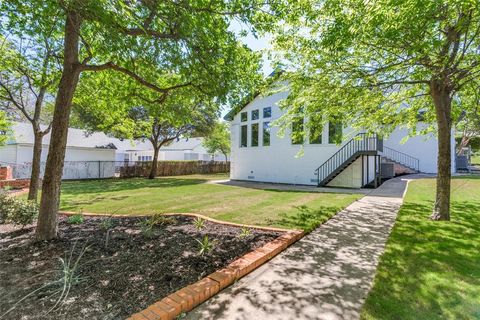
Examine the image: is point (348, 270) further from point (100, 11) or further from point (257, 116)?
point (257, 116)

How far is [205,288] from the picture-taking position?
8.77ft

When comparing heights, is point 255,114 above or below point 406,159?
above

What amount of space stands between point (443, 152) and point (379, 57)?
259cm

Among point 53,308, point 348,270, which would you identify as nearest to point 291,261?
point 348,270

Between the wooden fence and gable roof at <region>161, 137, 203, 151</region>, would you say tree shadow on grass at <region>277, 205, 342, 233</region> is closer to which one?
the wooden fence

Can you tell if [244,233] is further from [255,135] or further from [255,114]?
[255,114]

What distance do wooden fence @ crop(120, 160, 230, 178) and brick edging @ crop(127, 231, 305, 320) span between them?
1953cm

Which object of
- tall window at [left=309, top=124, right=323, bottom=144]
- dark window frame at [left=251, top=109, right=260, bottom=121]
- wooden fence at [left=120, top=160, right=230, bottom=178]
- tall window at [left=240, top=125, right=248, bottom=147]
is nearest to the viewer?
tall window at [left=309, top=124, right=323, bottom=144]

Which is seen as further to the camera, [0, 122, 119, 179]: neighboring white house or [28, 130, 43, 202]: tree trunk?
[0, 122, 119, 179]: neighboring white house

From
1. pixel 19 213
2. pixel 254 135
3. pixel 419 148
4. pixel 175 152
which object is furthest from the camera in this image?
pixel 175 152

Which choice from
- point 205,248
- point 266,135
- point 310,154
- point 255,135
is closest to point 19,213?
point 205,248

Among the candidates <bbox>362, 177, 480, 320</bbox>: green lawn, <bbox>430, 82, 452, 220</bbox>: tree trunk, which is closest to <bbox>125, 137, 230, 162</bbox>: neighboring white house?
<bbox>430, 82, 452, 220</bbox>: tree trunk

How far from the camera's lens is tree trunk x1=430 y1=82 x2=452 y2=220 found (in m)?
5.48

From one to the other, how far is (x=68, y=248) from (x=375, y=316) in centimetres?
417
